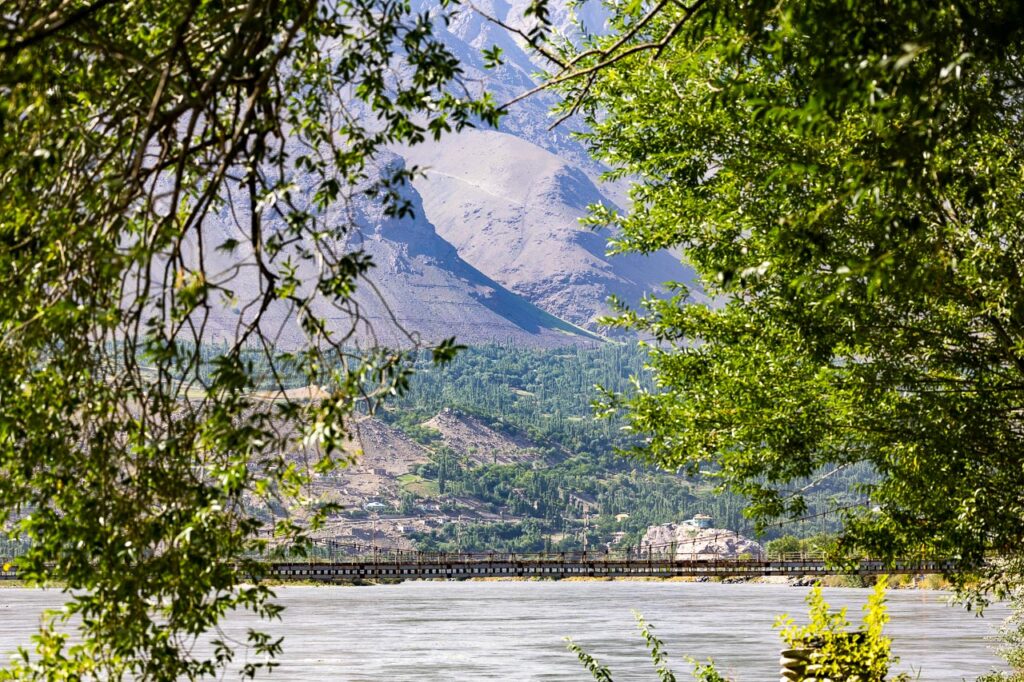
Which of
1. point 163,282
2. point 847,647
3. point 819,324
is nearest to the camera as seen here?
point 163,282

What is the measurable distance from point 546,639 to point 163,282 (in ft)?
185

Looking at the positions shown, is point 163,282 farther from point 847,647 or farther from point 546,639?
point 546,639

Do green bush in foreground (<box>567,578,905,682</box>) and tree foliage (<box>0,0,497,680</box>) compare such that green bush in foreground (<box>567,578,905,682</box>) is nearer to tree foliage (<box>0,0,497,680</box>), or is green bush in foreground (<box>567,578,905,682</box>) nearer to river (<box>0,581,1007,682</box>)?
tree foliage (<box>0,0,497,680</box>)

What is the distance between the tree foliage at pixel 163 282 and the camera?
7.18 meters

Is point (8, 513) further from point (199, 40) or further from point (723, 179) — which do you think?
point (723, 179)

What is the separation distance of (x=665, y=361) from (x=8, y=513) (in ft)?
39.7

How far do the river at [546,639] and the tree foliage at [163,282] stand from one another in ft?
101

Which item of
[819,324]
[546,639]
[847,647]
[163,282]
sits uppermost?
[819,324]

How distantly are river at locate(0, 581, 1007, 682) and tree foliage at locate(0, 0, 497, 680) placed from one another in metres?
30.7

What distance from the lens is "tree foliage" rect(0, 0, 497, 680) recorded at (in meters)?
7.18

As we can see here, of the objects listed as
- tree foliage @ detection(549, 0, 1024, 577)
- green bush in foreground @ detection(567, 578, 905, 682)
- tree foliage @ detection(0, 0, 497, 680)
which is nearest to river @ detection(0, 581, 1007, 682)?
green bush in foreground @ detection(567, 578, 905, 682)

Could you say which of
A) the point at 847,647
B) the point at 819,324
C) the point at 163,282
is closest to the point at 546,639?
the point at 847,647

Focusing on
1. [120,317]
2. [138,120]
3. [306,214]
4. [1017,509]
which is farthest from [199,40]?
[1017,509]

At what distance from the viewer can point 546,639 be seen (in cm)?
6197
